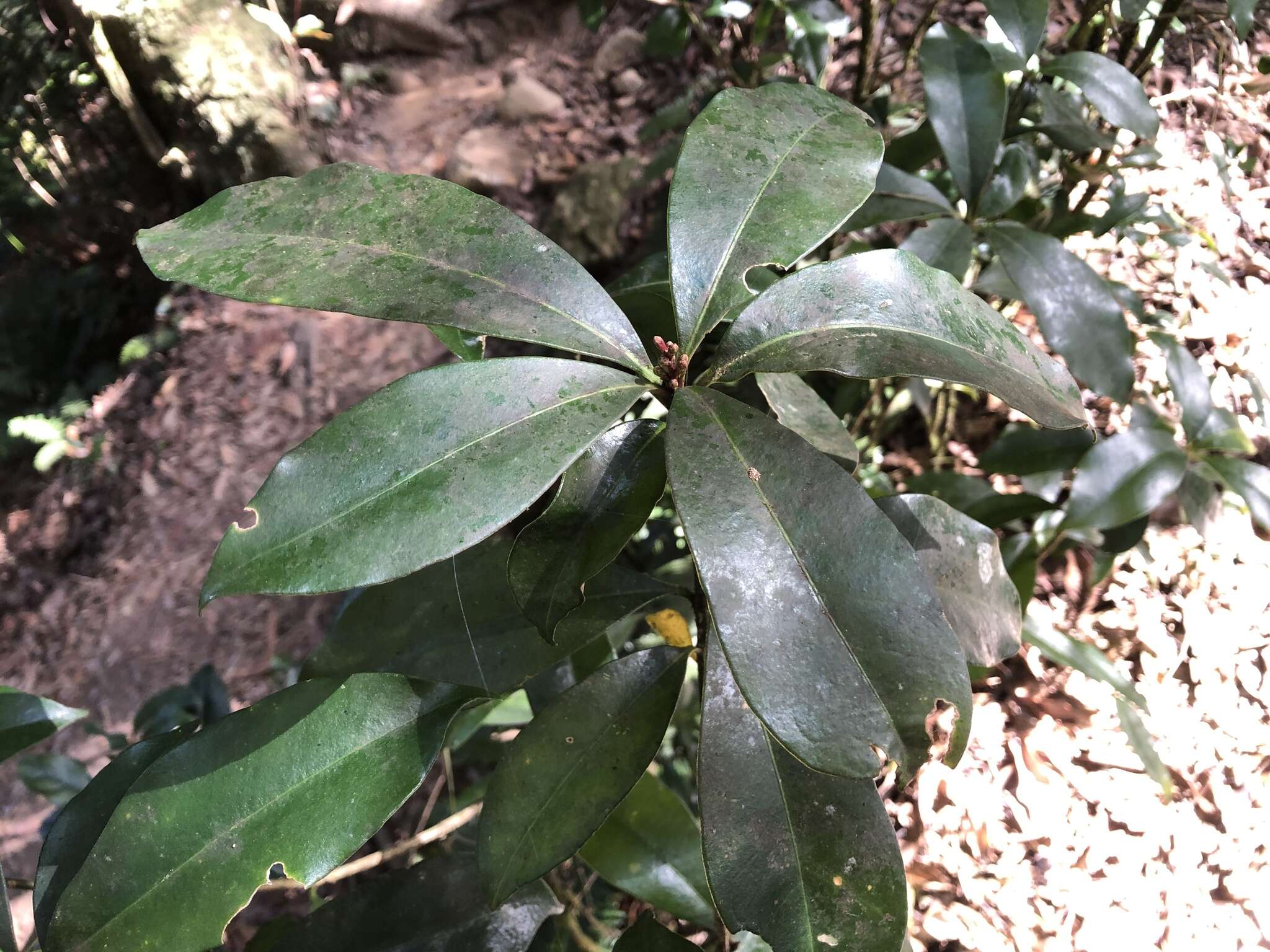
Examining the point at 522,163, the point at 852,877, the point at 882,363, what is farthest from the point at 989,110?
the point at 522,163

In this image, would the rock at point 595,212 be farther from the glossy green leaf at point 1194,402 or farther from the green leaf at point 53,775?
the green leaf at point 53,775

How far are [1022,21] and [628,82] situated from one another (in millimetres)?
2479

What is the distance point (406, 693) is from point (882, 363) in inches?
20.2

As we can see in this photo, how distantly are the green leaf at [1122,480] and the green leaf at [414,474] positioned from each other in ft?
2.84

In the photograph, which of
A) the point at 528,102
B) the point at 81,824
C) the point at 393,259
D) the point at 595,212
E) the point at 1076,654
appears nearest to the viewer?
the point at 393,259

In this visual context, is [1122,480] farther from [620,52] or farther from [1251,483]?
[620,52]

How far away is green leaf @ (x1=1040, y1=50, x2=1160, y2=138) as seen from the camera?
1.00 m

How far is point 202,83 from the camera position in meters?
2.90

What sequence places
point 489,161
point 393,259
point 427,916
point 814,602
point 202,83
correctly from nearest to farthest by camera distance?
point 814,602 → point 393,259 → point 427,916 → point 202,83 → point 489,161

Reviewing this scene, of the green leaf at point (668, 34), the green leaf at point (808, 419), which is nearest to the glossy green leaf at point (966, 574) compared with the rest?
the green leaf at point (808, 419)

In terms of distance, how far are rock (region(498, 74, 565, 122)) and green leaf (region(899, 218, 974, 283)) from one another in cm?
267

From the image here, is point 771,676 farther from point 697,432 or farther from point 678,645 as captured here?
point 678,645

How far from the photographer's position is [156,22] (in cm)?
273

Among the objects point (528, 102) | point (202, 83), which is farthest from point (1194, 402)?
point (202, 83)
